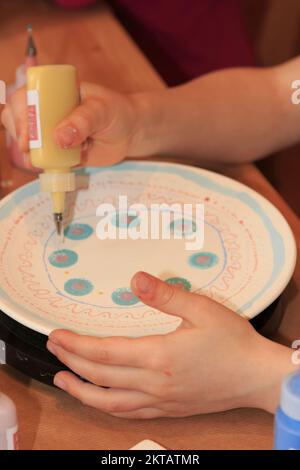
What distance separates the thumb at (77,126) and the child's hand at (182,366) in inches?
9.0

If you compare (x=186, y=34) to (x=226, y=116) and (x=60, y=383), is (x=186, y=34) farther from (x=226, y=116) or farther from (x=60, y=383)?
(x=60, y=383)

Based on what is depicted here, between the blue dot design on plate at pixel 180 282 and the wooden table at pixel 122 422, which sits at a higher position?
the blue dot design on plate at pixel 180 282

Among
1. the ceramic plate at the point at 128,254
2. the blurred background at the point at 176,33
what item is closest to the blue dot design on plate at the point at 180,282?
the ceramic plate at the point at 128,254

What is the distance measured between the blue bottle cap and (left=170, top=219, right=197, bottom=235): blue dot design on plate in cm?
36

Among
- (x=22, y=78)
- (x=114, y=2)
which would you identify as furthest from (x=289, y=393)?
(x=114, y=2)

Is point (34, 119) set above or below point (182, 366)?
above

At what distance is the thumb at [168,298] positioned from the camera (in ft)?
1.98

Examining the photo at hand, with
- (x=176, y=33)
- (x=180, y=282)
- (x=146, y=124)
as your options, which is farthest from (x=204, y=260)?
(x=176, y=33)

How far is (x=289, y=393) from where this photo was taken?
1.63 feet

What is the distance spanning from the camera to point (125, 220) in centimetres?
87

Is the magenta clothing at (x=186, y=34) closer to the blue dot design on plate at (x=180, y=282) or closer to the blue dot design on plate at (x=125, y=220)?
the blue dot design on plate at (x=125, y=220)

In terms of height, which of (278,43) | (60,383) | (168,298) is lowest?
(278,43)

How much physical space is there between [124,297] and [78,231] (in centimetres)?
14
